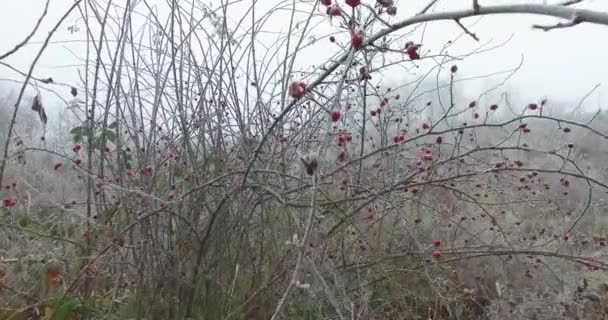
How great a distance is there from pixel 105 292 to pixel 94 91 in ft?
2.77

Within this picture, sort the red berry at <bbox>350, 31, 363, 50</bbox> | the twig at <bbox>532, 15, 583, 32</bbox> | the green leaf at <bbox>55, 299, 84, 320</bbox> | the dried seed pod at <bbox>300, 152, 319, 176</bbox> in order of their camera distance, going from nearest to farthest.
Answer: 1. the twig at <bbox>532, 15, 583, 32</bbox>
2. the dried seed pod at <bbox>300, 152, 319, 176</bbox>
3. the red berry at <bbox>350, 31, 363, 50</bbox>
4. the green leaf at <bbox>55, 299, 84, 320</bbox>

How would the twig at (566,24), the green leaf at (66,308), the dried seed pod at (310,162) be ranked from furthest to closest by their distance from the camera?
the green leaf at (66,308) < the dried seed pod at (310,162) < the twig at (566,24)

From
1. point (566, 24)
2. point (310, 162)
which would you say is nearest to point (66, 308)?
point (310, 162)

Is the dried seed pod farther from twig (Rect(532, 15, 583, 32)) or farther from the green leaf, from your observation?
the green leaf

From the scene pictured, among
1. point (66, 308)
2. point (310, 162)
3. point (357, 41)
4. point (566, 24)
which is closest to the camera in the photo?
point (566, 24)

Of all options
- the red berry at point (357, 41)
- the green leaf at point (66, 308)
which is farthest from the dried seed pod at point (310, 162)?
the green leaf at point (66, 308)

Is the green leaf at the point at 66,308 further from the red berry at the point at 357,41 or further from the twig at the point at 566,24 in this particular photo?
the twig at the point at 566,24

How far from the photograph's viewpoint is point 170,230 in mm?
2123

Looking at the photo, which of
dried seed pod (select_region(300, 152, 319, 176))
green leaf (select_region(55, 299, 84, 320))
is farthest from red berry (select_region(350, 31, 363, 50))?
green leaf (select_region(55, 299, 84, 320))

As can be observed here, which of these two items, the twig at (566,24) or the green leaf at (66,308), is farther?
the green leaf at (66,308)

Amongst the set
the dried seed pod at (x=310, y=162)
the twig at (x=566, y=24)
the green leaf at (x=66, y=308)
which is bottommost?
the green leaf at (x=66, y=308)

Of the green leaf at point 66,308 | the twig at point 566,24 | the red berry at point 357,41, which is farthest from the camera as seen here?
the green leaf at point 66,308

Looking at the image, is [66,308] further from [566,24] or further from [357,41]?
[566,24]

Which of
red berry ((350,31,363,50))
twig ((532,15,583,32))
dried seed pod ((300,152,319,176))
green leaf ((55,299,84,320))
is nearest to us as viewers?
twig ((532,15,583,32))
